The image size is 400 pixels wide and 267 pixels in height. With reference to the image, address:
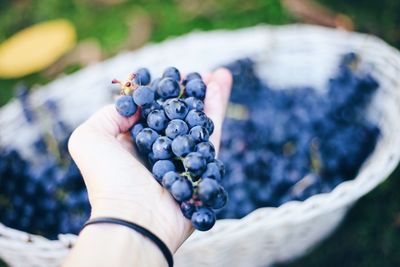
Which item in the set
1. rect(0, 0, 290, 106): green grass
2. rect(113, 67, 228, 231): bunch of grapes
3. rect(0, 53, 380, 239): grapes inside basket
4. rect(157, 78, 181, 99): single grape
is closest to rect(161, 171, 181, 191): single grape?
rect(113, 67, 228, 231): bunch of grapes

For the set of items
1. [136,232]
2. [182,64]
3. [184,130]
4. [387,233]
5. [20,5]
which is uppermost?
[184,130]

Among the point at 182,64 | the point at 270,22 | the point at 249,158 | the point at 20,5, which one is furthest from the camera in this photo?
the point at 20,5

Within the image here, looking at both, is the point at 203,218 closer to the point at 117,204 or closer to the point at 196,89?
the point at 117,204

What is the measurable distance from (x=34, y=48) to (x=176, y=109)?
155 cm

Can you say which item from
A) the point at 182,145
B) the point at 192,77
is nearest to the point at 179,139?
the point at 182,145

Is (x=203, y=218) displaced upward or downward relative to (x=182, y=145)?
downward

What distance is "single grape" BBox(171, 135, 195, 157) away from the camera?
3.15 ft

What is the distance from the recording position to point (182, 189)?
927 mm

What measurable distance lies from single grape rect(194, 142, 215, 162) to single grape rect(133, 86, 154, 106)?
0.17 metres

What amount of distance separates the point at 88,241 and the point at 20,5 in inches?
83.1

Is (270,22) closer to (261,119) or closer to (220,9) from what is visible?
(220,9)

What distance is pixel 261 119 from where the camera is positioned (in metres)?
1.62

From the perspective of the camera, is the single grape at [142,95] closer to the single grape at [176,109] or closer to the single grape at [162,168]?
the single grape at [176,109]

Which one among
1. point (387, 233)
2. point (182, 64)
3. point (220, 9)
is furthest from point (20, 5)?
point (387, 233)
